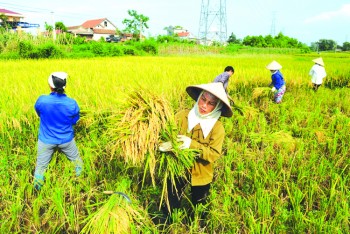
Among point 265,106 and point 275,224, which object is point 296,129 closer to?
point 265,106

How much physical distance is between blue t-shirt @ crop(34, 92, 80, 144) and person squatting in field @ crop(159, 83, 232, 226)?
3.23 ft

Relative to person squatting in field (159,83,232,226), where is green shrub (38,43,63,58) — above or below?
above

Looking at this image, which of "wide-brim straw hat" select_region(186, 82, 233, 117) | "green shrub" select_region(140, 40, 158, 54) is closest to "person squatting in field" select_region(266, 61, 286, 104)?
"wide-brim straw hat" select_region(186, 82, 233, 117)

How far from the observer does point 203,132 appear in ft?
5.73

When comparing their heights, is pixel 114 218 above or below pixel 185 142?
below

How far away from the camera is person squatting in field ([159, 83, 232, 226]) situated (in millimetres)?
1693

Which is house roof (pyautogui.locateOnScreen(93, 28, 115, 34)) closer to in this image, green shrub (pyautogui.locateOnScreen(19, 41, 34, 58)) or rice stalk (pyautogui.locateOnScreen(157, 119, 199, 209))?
green shrub (pyautogui.locateOnScreen(19, 41, 34, 58))

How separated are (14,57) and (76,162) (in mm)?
10452

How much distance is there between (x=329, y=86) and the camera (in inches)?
278

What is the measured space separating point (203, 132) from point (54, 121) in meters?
1.27

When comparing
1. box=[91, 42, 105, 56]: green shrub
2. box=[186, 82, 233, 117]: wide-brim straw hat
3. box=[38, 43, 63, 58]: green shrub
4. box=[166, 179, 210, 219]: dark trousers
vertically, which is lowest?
box=[166, 179, 210, 219]: dark trousers

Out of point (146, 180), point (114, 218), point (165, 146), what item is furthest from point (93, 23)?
point (114, 218)

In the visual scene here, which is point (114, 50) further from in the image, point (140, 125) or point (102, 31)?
point (102, 31)

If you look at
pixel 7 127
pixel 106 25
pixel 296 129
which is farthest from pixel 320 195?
pixel 106 25
